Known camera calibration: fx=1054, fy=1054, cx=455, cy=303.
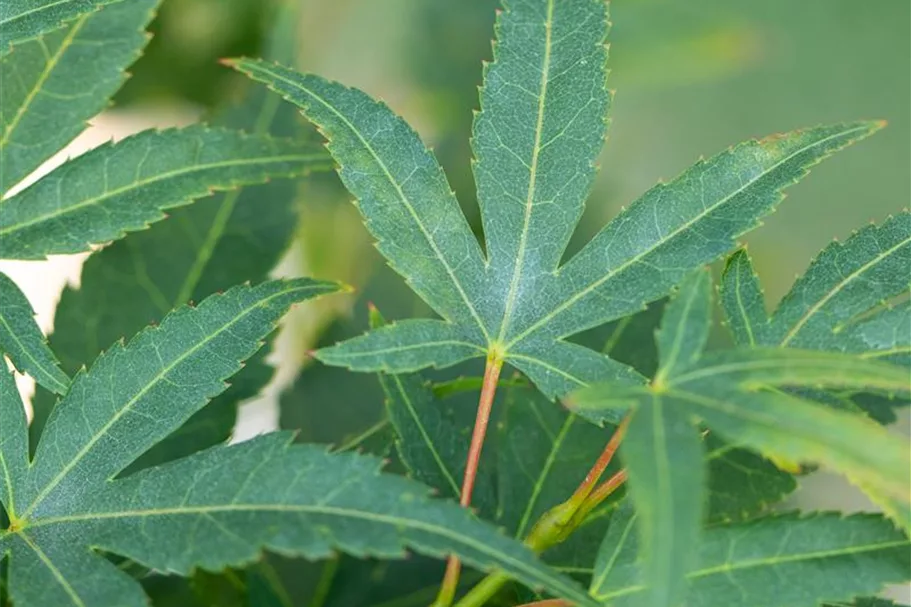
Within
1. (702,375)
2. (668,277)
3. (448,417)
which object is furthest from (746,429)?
(448,417)

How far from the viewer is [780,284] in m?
1.32

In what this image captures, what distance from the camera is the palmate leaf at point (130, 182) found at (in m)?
0.68

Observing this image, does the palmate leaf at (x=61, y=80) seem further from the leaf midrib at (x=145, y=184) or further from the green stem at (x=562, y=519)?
the green stem at (x=562, y=519)

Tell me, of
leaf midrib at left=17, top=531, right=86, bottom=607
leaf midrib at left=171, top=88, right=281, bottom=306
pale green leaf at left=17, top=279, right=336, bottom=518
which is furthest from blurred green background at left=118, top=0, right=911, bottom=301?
leaf midrib at left=17, top=531, right=86, bottom=607

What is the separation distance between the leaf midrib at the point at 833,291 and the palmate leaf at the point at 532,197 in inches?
2.4

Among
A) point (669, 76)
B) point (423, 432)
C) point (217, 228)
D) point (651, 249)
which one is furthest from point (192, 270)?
point (669, 76)

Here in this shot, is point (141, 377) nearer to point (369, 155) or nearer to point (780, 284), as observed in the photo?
point (369, 155)

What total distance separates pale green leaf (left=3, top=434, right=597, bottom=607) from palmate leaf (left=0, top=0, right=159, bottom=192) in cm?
27

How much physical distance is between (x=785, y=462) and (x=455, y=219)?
0.73 ft

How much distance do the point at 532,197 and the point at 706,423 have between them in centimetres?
19

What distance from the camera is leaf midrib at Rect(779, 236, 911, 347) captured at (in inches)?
22.1

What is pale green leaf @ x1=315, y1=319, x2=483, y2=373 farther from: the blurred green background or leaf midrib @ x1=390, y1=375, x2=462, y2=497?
the blurred green background

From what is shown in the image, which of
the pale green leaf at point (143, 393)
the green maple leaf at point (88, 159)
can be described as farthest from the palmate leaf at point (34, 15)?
the pale green leaf at point (143, 393)

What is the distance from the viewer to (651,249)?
576 millimetres
